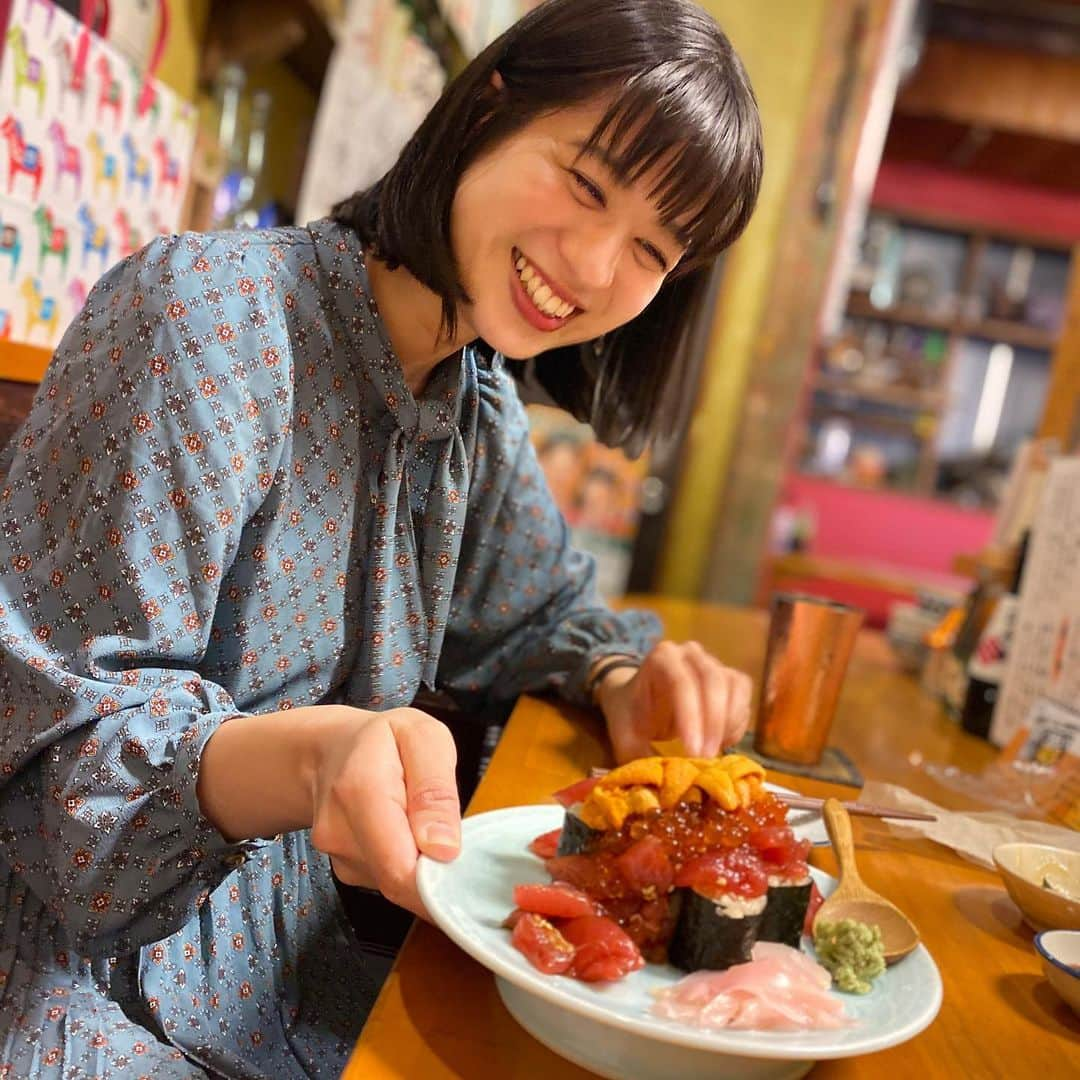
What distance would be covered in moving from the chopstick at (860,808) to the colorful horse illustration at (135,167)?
1131 mm

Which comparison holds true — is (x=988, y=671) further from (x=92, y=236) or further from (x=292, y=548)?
(x=92, y=236)

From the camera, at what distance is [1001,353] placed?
6910 millimetres

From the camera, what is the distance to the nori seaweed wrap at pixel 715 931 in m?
0.72

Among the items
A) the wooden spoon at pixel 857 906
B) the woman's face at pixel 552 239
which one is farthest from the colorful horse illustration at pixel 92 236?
the wooden spoon at pixel 857 906

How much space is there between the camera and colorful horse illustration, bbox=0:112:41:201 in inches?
51.6

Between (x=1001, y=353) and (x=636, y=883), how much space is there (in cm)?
696

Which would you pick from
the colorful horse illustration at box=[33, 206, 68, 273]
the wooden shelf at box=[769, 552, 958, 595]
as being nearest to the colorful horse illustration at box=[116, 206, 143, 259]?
the colorful horse illustration at box=[33, 206, 68, 273]

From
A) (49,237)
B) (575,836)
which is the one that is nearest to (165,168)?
(49,237)

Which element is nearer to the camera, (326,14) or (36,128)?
(36,128)

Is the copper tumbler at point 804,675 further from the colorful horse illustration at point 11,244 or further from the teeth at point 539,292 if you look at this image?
the colorful horse illustration at point 11,244

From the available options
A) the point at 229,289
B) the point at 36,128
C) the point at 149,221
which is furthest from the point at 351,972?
the point at 149,221

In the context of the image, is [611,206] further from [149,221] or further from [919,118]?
[919,118]

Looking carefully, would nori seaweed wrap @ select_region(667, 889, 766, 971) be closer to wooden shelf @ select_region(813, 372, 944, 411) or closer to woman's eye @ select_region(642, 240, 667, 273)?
woman's eye @ select_region(642, 240, 667, 273)

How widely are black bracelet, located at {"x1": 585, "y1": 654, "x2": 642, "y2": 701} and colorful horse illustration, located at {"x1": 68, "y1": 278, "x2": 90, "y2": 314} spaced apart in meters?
0.89
